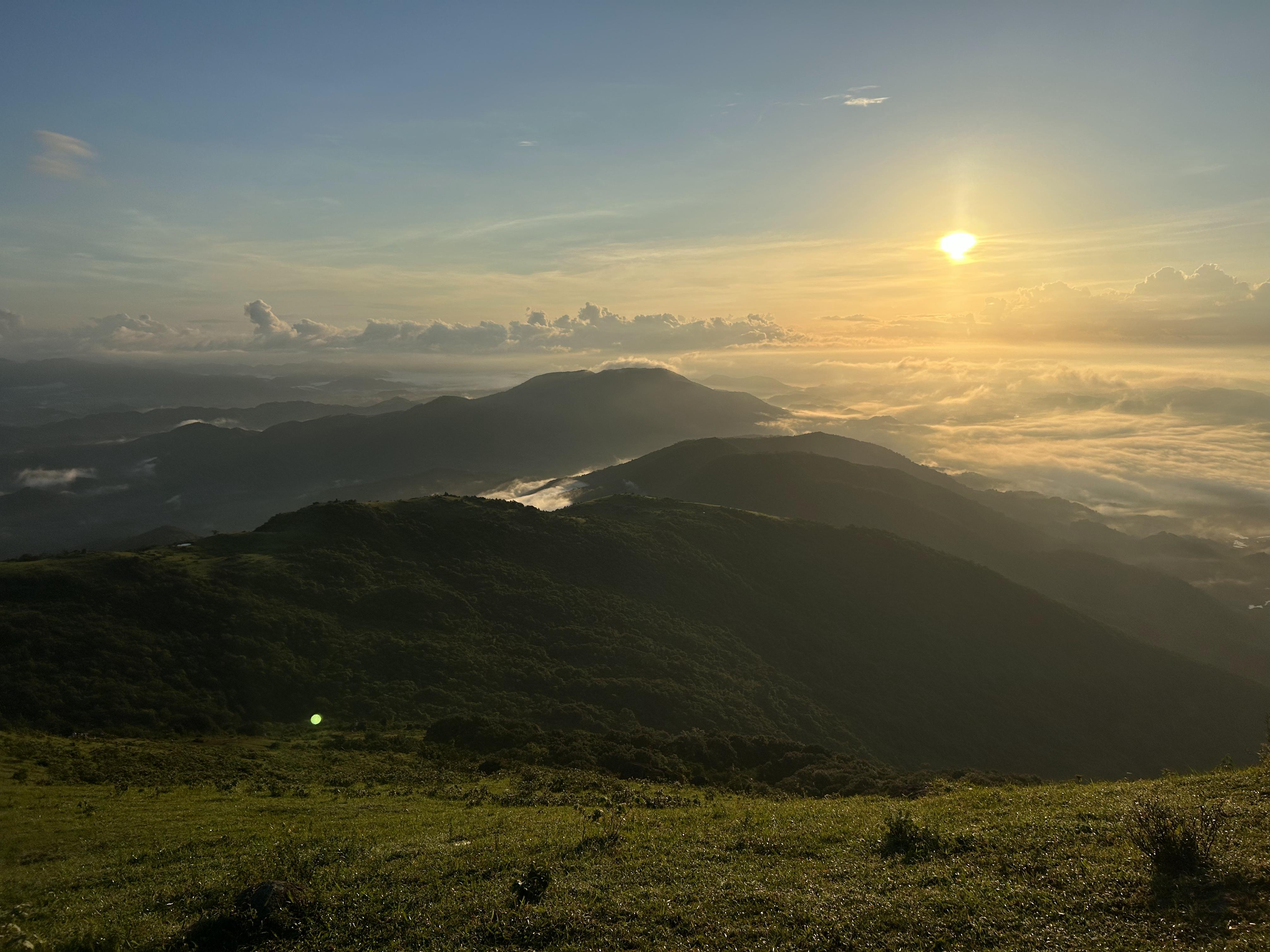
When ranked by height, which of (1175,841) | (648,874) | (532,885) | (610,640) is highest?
(1175,841)

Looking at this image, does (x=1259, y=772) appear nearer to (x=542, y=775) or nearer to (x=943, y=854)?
(x=943, y=854)

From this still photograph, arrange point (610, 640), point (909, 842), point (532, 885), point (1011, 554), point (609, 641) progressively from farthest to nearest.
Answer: point (1011, 554) → point (610, 640) → point (609, 641) → point (909, 842) → point (532, 885)

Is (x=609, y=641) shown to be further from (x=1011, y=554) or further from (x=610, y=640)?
(x=1011, y=554)

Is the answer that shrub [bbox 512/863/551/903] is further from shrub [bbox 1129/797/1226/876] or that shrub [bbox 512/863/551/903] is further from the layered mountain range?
the layered mountain range

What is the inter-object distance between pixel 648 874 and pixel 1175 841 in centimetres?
1120

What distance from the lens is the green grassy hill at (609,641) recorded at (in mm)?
52625

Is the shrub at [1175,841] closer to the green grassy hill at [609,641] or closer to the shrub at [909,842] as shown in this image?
the shrub at [909,842]

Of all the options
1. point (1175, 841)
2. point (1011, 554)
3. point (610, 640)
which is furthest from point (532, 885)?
point (1011, 554)

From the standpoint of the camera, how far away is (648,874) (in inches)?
677

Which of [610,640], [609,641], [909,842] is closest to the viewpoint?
[909,842]

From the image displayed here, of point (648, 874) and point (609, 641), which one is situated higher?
point (648, 874)

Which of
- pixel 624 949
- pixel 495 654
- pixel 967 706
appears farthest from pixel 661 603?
pixel 624 949

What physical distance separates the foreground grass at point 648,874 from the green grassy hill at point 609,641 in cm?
2610

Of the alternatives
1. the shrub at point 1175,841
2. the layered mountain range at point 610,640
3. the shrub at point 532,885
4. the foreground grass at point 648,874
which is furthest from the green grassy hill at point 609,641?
the shrub at point 1175,841
